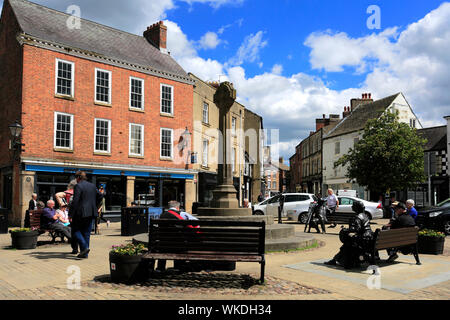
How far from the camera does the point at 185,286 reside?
5848 millimetres

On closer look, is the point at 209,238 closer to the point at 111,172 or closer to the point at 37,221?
the point at 37,221

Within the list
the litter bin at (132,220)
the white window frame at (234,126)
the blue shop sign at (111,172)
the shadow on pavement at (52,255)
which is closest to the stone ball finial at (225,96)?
the litter bin at (132,220)

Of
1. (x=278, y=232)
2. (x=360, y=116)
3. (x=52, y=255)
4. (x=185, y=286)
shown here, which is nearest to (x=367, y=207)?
(x=278, y=232)

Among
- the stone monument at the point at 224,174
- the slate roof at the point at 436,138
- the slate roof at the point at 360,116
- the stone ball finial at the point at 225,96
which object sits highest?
the slate roof at the point at 360,116

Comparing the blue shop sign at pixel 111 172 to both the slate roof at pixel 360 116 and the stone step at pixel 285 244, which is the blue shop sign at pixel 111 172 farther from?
the slate roof at pixel 360 116

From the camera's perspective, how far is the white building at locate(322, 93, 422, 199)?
3925 cm

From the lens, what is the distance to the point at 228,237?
6062mm

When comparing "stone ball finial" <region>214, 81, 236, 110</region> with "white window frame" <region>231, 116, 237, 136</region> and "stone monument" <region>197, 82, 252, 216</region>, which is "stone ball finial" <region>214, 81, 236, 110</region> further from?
"white window frame" <region>231, 116, 237, 136</region>

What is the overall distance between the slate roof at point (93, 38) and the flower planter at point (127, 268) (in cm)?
1764

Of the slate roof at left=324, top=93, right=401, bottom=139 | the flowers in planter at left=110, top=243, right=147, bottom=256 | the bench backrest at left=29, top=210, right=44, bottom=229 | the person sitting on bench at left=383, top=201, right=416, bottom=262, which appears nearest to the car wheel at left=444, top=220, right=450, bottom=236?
the person sitting on bench at left=383, top=201, right=416, bottom=262

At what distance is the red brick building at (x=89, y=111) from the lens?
19.4m
